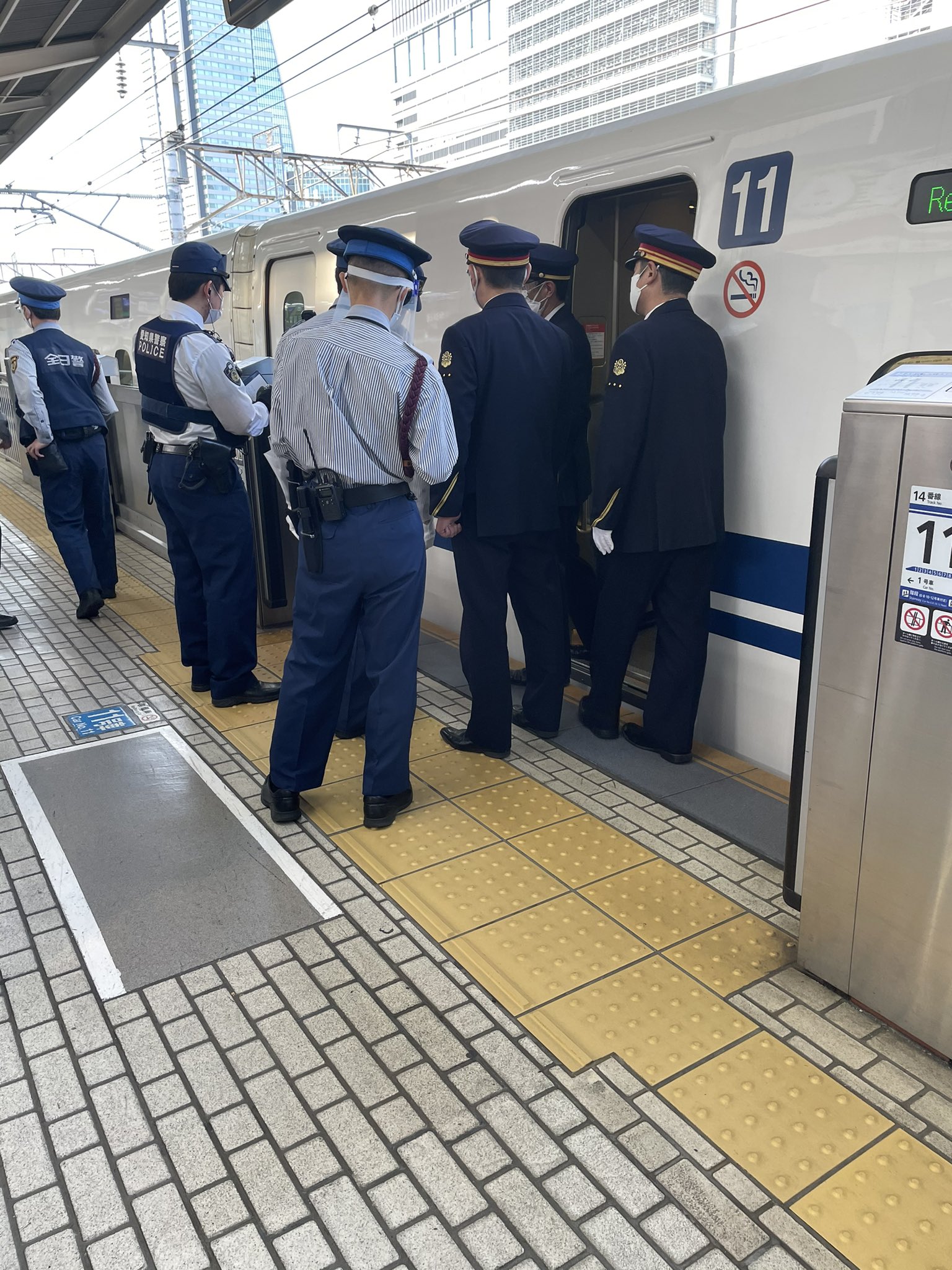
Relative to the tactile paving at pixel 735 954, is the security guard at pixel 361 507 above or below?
above

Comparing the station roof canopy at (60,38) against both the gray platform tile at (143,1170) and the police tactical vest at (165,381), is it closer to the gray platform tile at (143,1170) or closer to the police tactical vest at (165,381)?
the police tactical vest at (165,381)

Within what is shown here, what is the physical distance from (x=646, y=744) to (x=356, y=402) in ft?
6.29

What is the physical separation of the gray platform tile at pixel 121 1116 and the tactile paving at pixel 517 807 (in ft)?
5.04

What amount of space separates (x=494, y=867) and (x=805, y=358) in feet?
6.84

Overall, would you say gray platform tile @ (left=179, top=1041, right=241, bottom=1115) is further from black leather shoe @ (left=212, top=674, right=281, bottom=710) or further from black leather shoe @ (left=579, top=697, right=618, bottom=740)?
black leather shoe @ (left=212, top=674, right=281, bottom=710)

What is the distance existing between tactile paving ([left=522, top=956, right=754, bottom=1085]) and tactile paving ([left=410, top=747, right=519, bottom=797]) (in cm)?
129

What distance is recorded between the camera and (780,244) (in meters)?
3.23

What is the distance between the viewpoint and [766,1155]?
200cm

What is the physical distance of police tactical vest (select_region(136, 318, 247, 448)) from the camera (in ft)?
13.6

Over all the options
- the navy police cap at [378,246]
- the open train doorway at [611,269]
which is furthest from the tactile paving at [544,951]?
the navy police cap at [378,246]

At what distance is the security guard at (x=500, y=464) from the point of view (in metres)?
3.71

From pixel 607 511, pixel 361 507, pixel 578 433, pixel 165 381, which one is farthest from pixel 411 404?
pixel 165 381

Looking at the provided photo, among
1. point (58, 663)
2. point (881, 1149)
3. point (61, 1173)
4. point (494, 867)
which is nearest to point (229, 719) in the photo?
point (58, 663)

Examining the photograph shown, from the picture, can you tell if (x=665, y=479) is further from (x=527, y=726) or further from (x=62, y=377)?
(x=62, y=377)
